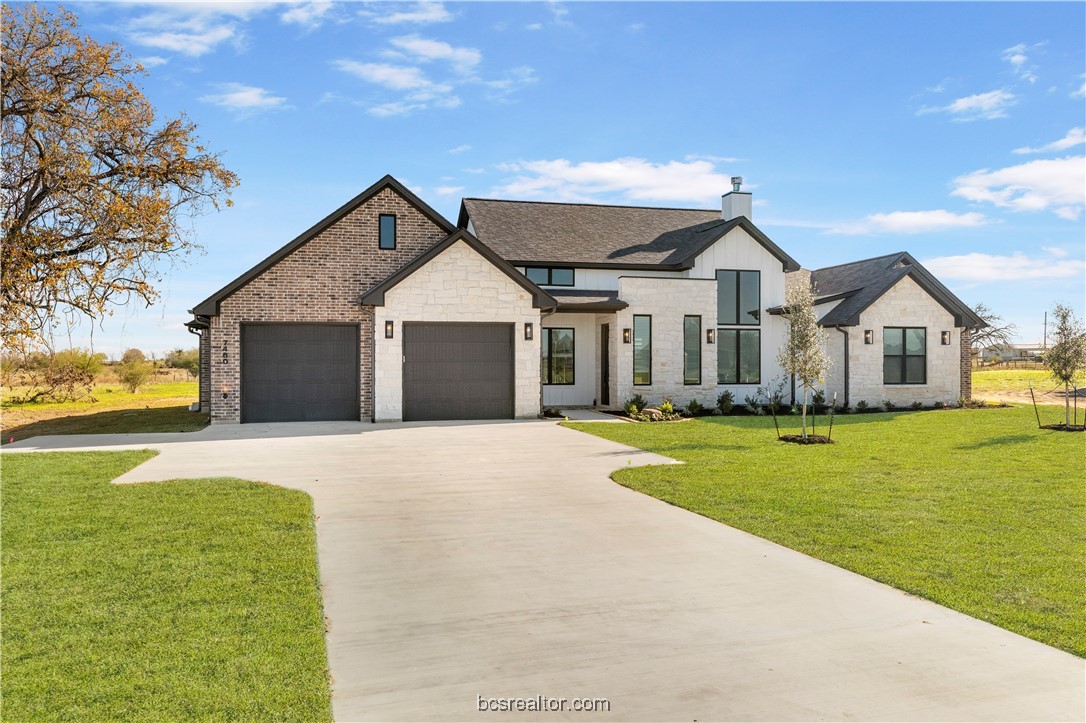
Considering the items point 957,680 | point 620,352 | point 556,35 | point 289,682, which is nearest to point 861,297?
point 620,352

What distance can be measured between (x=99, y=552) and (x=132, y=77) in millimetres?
18401

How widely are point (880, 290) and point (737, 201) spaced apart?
571 centimetres

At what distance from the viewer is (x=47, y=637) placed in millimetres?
4555

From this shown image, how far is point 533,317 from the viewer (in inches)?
778

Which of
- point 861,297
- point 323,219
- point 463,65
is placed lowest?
point 861,297

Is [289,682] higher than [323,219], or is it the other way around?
[323,219]

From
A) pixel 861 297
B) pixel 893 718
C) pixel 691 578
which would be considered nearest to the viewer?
pixel 893 718

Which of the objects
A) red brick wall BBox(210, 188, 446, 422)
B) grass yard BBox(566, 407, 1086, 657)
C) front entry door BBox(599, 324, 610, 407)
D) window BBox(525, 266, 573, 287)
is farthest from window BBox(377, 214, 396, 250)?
grass yard BBox(566, 407, 1086, 657)

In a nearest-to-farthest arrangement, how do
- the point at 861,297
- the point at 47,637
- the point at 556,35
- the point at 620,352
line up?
the point at 47,637
the point at 556,35
the point at 620,352
the point at 861,297

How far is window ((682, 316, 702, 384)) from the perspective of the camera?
75.2 ft

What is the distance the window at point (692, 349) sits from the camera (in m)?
22.9

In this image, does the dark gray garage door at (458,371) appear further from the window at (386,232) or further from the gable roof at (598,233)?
the gable roof at (598,233)

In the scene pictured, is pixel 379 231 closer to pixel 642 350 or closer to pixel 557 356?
pixel 557 356

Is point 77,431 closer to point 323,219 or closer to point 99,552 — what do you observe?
point 323,219
